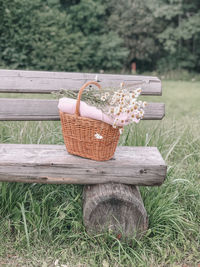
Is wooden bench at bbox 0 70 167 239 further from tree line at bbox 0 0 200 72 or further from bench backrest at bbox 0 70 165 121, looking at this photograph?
tree line at bbox 0 0 200 72

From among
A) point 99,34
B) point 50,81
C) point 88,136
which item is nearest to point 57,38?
point 99,34

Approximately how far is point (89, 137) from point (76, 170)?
0.22m

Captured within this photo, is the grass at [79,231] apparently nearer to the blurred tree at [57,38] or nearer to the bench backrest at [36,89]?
the bench backrest at [36,89]

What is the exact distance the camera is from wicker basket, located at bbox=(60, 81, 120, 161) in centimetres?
176

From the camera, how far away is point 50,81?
2.35 meters

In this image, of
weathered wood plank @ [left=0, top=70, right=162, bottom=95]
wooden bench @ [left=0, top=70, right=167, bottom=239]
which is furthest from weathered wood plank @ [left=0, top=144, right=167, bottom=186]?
weathered wood plank @ [left=0, top=70, right=162, bottom=95]

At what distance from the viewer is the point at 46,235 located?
2.06 metres

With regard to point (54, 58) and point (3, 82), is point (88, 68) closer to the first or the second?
point (54, 58)

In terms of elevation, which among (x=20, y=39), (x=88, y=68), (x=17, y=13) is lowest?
(x=88, y=68)

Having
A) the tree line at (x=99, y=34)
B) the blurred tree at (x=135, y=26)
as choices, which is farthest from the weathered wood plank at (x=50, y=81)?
the blurred tree at (x=135, y=26)

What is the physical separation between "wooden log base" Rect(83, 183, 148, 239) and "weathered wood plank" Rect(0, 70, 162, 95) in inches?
32.9

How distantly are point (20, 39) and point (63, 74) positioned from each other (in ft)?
24.6

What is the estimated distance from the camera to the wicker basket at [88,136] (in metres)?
1.76

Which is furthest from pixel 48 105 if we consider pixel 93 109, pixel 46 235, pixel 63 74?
pixel 46 235
